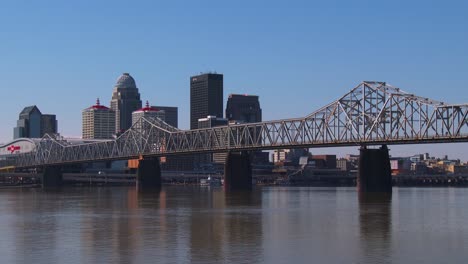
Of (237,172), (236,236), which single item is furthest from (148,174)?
(236,236)

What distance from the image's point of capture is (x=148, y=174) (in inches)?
7584

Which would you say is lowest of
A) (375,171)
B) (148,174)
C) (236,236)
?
(236,236)

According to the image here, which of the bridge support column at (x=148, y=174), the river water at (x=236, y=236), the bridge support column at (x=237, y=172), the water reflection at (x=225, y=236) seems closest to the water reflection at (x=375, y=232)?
the river water at (x=236, y=236)

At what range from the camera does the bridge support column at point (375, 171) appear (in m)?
136

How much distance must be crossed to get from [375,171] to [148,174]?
6961 cm

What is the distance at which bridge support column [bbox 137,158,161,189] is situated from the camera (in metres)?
188

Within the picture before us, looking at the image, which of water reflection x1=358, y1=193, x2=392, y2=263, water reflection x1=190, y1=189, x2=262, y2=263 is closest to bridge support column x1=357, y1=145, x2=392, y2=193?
water reflection x1=358, y1=193, x2=392, y2=263

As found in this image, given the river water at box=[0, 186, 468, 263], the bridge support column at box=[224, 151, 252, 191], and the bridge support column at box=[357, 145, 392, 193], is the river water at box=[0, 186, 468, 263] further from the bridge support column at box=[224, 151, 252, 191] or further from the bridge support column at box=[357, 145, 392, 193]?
the bridge support column at box=[224, 151, 252, 191]

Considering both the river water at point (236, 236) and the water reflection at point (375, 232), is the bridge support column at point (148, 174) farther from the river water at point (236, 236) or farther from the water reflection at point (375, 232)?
the river water at point (236, 236)

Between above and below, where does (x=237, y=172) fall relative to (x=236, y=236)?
above

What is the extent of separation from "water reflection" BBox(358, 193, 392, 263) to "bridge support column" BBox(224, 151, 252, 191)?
67.5 meters

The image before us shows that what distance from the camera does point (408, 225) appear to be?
69.3 metres

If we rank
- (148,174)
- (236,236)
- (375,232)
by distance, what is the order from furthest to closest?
(148,174), (375,232), (236,236)

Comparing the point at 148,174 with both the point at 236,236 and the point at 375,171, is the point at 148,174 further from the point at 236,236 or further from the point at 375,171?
the point at 236,236
